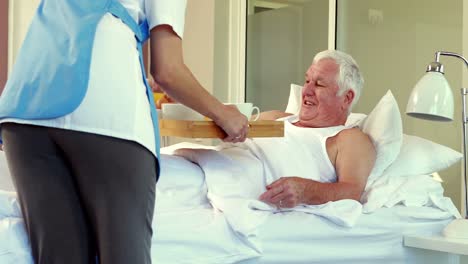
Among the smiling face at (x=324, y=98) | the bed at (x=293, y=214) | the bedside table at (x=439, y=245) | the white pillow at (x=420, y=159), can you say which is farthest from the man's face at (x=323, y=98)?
the bedside table at (x=439, y=245)

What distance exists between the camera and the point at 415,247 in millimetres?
1771

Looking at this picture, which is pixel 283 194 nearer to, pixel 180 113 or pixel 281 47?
pixel 180 113

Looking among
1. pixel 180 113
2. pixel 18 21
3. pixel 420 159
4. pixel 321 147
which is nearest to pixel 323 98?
pixel 321 147

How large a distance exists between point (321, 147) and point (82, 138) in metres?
1.00

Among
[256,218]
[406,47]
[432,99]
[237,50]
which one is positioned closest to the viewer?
[256,218]

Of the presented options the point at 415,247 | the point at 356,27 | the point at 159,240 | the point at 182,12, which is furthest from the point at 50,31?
the point at 356,27

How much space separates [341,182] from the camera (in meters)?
1.79

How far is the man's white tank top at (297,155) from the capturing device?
5.90ft

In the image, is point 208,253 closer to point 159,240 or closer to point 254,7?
point 159,240

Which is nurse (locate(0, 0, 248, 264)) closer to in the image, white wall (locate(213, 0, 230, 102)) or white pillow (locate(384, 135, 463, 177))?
white pillow (locate(384, 135, 463, 177))

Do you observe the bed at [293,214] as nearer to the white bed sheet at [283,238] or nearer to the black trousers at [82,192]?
the white bed sheet at [283,238]

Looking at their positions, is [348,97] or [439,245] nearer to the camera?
[439,245]

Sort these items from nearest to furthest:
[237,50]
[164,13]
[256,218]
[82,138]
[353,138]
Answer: [82,138] < [164,13] < [256,218] < [353,138] < [237,50]

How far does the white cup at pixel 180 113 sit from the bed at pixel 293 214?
0.11 meters
